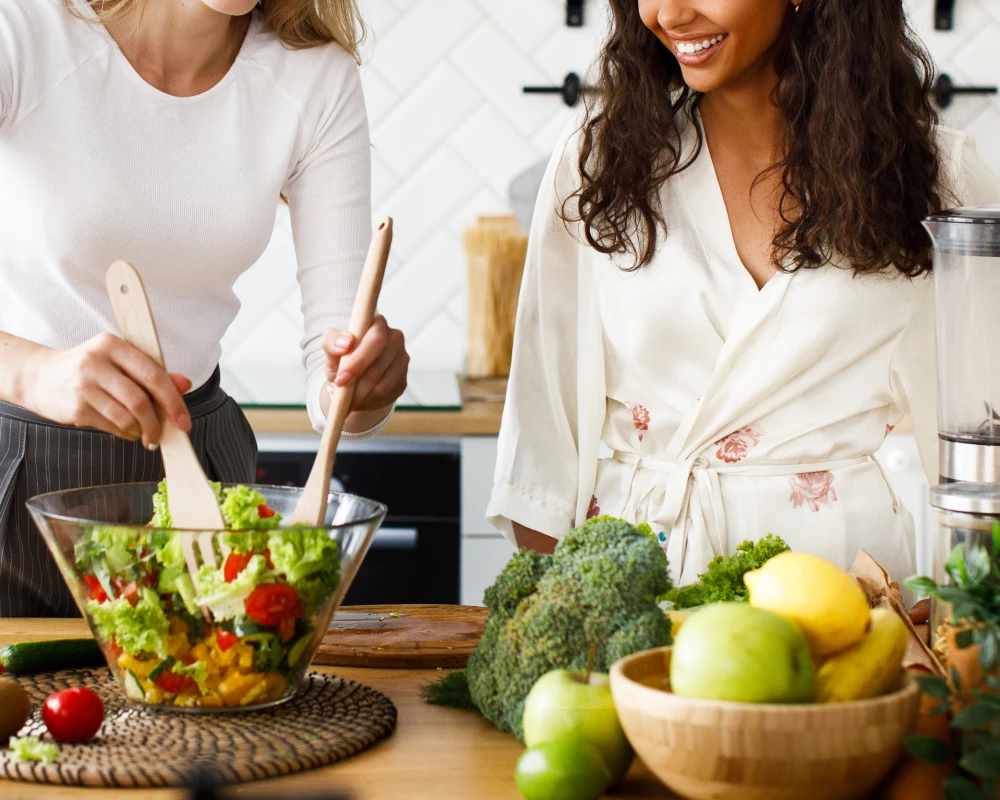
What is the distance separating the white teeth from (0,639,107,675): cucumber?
3.05ft

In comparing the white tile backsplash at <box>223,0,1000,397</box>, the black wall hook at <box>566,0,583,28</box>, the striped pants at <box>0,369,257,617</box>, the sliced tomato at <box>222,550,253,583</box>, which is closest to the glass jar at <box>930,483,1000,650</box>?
the sliced tomato at <box>222,550,253,583</box>

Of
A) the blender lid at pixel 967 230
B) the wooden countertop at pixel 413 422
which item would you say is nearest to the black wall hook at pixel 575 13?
the wooden countertop at pixel 413 422

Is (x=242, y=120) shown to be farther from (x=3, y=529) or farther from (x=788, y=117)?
(x=788, y=117)

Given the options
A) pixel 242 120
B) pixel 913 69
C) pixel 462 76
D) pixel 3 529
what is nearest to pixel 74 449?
pixel 3 529

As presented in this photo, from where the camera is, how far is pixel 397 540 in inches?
94.7

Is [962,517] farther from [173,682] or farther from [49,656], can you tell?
[49,656]

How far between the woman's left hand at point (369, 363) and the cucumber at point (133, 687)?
303 mm

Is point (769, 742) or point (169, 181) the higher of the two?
point (169, 181)

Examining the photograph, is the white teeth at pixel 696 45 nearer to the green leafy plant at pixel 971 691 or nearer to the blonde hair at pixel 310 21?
the blonde hair at pixel 310 21

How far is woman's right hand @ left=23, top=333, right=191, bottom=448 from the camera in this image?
93 centimetres

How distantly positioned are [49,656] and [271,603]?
0.90 feet

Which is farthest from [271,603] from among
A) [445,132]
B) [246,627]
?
→ [445,132]

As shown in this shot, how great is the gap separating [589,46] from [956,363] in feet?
6.51

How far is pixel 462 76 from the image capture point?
2.94 m
